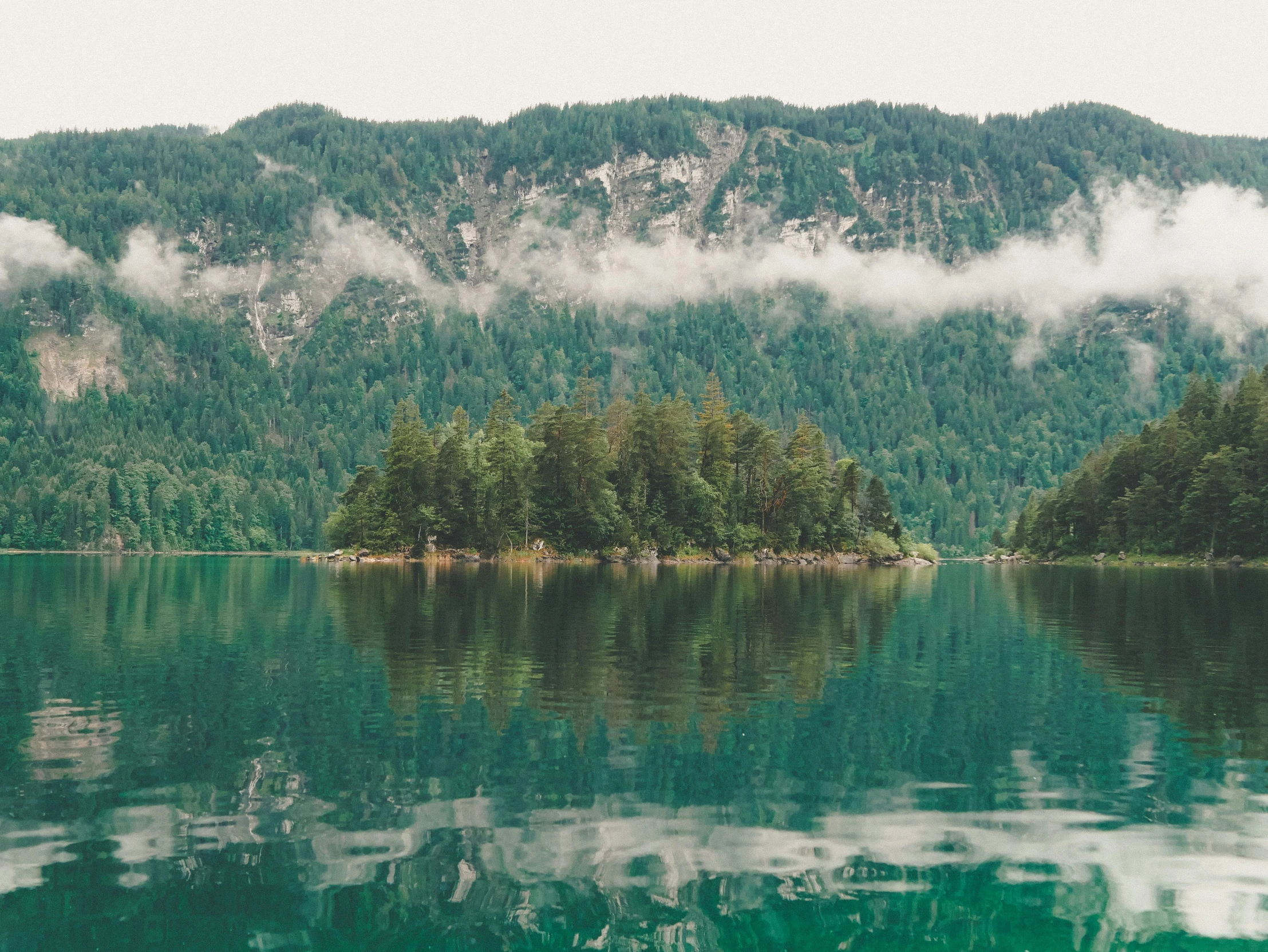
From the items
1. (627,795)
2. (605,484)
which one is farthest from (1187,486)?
(627,795)

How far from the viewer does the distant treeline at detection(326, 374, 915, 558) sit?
5300 inches

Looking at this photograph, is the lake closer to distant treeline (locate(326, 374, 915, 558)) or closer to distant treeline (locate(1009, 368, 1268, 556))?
distant treeline (locate(326, 374, 915, 558))

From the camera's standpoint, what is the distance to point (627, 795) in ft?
65.6

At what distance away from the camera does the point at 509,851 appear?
17.1 meters

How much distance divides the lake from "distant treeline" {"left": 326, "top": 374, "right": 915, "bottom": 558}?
90839 millimetres

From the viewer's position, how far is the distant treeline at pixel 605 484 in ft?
442

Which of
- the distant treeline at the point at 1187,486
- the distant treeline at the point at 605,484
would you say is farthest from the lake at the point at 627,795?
→ the distant treeline at the point at 1187,486

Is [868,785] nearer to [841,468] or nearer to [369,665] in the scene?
[369,665]

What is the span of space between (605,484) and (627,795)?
377 ft

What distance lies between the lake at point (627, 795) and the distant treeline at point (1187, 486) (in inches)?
4136

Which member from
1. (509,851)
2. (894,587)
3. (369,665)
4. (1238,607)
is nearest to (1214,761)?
(509,851)

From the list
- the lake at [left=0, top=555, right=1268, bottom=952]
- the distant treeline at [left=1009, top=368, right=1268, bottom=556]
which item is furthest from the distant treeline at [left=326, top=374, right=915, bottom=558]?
the lake at [left=0, top=555, right=1268, bottom=952]

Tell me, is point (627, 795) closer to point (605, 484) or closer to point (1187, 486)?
point (605, 484)

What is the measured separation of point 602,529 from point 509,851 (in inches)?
4626
